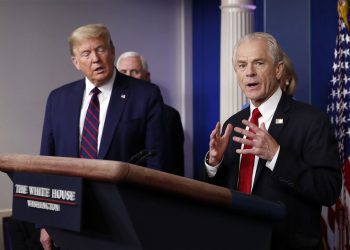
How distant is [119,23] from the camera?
19.9ft

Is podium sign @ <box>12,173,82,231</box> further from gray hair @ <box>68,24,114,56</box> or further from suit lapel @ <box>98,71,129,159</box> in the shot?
gray hair @ <box>68,24,114,56</box>

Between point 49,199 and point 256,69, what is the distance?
97 centimetres

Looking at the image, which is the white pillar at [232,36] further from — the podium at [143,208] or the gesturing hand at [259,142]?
the podium at [143,208]

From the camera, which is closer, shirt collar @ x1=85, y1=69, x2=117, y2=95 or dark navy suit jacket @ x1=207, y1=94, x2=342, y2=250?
dark navy suit jacket @ x1=207, y1=94, x2=342, y2=250

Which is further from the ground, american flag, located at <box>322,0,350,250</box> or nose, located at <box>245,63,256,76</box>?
nose, located at <box>245,63,256,76</box>

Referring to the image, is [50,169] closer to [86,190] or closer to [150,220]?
[86,190]

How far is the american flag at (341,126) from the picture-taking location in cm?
343

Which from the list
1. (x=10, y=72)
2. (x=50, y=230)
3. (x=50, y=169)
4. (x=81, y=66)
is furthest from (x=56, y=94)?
(x=10, y=72)

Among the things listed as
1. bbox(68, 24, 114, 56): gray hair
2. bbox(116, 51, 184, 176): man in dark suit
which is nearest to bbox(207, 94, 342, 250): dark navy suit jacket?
bbox(68, 24, 114, 56): gray hair

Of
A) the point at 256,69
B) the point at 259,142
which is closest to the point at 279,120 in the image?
the point at 256,69

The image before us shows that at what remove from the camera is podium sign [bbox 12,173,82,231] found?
135 cm

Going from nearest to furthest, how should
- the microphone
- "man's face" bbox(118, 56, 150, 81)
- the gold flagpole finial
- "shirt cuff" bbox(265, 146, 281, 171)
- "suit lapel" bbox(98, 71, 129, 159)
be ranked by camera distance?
the microphone < "shirt cuff" bbox(265, 146, 281, 171) < "suit lapel" bbox(98, 71, 129, 159) < the gold flagpole finial < "man's face" bbox(118, 56, 150, 81)

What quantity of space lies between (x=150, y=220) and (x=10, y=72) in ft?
14.7

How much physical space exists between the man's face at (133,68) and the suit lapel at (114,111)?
174 centimetres
